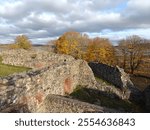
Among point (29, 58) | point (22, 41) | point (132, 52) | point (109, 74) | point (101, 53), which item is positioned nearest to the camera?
point (109, 74)

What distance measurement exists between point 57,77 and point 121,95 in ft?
30.0

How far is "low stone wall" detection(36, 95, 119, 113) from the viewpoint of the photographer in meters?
15.0

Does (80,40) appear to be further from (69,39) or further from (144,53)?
(144,53)

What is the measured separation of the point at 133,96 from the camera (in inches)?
1051

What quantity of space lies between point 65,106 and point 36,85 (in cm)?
197

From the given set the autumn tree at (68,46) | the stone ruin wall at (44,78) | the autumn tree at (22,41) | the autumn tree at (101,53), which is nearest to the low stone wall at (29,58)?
the stone ruin wall at (44,78)

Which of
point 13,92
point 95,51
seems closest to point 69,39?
point 95,51

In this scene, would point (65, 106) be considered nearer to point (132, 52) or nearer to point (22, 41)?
point (132, 52)

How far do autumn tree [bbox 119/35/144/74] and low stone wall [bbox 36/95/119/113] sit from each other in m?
44.0

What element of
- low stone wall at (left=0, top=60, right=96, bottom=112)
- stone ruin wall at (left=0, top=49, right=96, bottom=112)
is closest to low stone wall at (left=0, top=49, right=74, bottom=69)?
stone ruin wall at (left=0, top=49, right=96, bottom=112)

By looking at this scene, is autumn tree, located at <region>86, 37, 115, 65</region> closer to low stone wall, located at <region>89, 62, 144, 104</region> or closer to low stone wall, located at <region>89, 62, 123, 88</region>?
low stone wall, located at <region>89, 62, 144, 104</region>

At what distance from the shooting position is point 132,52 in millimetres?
59781

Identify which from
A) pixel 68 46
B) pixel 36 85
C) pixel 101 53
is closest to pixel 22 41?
pixel 68 46

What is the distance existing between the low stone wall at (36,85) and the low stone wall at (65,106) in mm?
391
